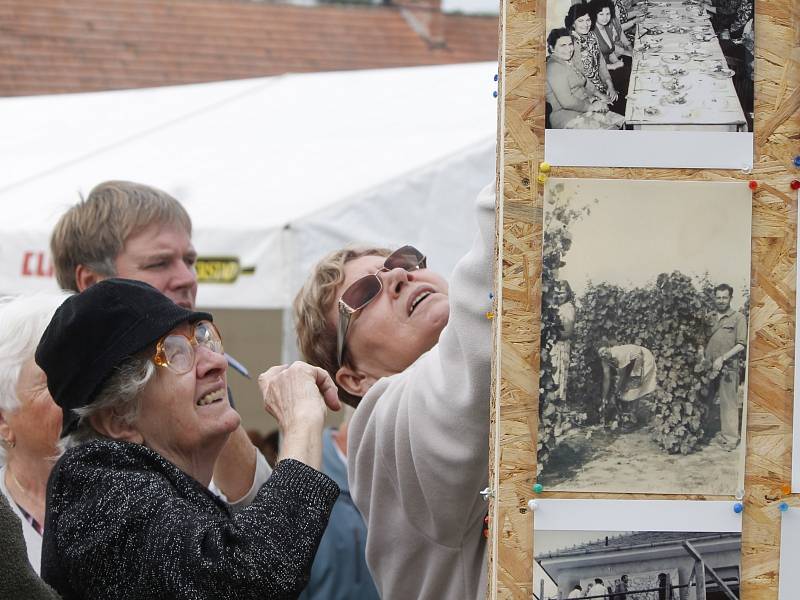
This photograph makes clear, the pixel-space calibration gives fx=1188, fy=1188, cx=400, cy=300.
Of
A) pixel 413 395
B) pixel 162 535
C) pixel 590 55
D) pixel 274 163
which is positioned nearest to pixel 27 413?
pixel 162 535

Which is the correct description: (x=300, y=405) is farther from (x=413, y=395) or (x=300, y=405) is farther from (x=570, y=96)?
(x=570, y=96)

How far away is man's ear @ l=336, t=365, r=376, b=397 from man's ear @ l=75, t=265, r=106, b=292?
107cm

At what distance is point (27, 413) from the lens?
8.93 feet

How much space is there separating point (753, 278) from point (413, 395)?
622mm

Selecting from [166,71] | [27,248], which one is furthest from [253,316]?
[166,71]

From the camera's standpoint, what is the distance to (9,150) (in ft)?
19.6

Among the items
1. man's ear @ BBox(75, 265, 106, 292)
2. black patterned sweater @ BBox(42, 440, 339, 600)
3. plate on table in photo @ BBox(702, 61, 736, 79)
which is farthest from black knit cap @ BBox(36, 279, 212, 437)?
man's ear @ BBox(75, 265, 106, 292)

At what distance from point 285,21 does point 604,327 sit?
1489 centimetres

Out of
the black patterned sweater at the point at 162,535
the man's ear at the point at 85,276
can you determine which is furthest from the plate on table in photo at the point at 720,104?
the man's ear at the point at 85,276

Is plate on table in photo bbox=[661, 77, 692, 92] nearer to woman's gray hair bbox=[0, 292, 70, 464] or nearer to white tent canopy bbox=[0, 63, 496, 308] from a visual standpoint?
woman's gray hair bbox=[0, 292, 70, 464]

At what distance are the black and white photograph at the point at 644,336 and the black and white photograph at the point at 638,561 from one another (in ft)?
0.20

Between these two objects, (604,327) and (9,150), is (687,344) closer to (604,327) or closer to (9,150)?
(604,327)

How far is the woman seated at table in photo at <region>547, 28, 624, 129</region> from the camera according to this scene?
1.47 meters

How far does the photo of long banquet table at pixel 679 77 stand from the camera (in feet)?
4.83
